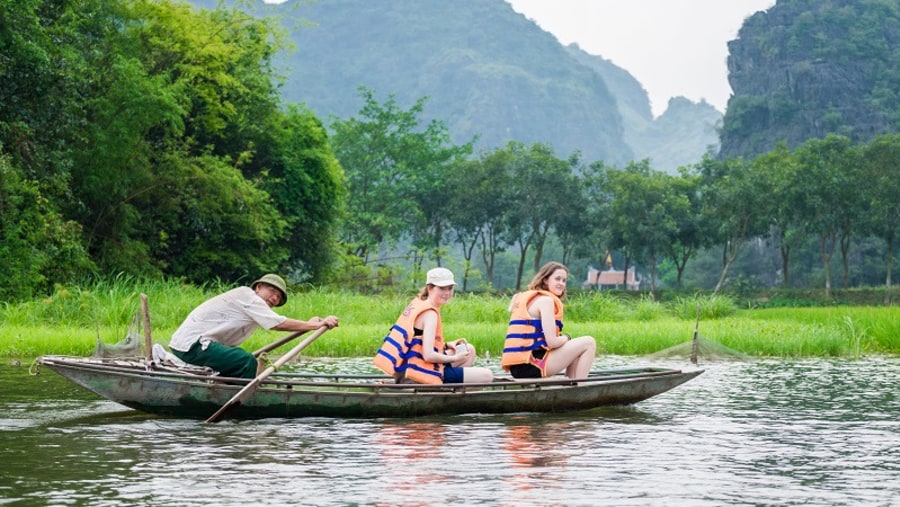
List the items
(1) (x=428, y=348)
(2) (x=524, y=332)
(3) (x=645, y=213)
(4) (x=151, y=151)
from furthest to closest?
(3) (x=645, y=213) → (4) (x=151, y=151) → (2) (x=524, y=332) → (1) (x=428, y=348)

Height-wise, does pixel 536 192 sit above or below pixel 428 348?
above

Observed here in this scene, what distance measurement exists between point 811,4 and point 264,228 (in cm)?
8732

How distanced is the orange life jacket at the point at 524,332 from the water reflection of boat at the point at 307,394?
14.0 inches

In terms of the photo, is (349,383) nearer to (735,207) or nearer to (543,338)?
(543,338)

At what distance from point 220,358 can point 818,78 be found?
99124 mm

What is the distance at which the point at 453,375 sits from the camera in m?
13.5

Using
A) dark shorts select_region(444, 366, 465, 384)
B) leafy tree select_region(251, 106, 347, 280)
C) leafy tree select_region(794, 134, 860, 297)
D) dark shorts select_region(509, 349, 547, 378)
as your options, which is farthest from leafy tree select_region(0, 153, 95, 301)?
leafy tree select_region(794, 134, 860, 297)

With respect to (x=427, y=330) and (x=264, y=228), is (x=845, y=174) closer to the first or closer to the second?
(x=264, y=228)

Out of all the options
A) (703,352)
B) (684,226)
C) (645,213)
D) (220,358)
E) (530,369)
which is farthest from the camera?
(645,213)

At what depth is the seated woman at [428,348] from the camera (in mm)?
12899

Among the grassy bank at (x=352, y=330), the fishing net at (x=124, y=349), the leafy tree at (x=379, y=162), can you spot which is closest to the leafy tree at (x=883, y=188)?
the leafy tree at (x=379, y=162)

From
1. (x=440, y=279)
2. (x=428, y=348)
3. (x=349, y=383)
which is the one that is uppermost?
(x=440, y=279)

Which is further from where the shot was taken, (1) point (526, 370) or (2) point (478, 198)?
(2) point (478, 198)

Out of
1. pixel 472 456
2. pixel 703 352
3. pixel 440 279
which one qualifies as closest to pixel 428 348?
pixel 440 279
